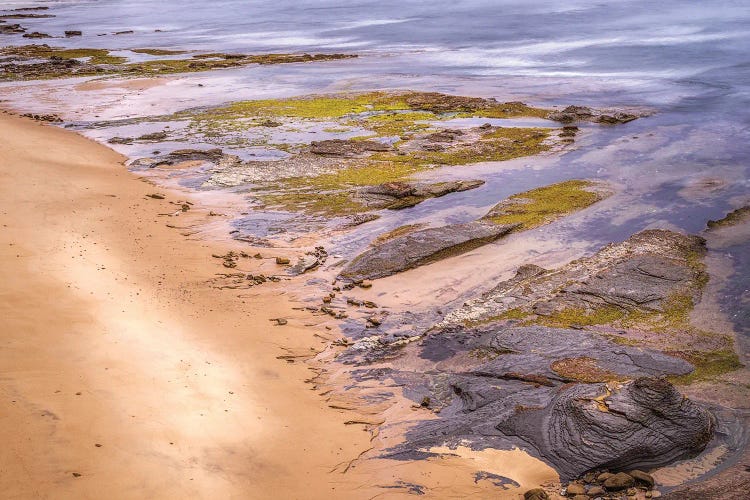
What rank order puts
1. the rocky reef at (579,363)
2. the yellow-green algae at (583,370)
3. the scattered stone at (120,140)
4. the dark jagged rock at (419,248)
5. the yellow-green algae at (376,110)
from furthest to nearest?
the yellow-green algae at (376,110)
the scattered stone at (120,140)
the dark jagged rock at (419,248)
the yellow-green algae at (583,370)
the rocky reef at (579,363)

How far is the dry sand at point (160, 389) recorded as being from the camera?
7105mm

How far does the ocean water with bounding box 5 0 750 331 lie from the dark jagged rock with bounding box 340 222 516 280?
144 centimetres

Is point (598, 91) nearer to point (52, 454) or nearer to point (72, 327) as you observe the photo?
point (72, 327)

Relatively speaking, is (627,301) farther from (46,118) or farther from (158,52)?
(158,52)

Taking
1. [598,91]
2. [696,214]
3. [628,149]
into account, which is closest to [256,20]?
[598,91]

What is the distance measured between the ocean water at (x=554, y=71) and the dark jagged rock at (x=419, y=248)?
4.71 feet

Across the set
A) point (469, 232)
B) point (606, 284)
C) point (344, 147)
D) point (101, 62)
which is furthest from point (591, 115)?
point (101, 62)

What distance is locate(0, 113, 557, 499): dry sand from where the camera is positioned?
711cm

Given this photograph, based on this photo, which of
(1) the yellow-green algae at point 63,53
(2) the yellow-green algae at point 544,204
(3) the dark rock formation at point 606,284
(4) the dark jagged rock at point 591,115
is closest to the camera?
(3) the dark rock formation at point 606,284

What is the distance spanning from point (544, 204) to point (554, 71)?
2317cm

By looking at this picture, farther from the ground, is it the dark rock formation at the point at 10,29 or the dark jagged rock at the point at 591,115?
the dark rock formation at the point at 10,29

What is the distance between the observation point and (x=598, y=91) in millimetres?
31031

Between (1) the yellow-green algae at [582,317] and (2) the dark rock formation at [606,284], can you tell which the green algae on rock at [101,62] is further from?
(1) the yellow-green algae at [582,317]

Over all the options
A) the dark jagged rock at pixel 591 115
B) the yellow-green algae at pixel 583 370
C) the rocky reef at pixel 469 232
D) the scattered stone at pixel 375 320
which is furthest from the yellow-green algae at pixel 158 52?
the yellow-green algae at pixel 583 370
